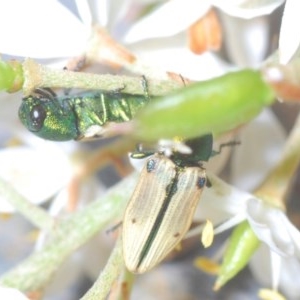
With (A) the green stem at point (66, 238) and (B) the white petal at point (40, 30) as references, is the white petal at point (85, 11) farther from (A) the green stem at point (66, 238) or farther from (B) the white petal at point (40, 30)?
(A) the green stem at point (66, 238)

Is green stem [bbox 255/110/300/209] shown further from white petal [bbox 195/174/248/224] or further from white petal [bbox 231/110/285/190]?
white petal [bbox 231/110/285/190]

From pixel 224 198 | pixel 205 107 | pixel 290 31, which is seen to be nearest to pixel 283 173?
pixel 224 198

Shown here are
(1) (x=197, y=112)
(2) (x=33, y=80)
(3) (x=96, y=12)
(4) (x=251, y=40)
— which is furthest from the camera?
(4) (x=251, y=40)

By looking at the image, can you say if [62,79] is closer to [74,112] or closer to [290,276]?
[74,112]

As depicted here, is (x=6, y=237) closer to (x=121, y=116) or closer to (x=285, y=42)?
(x=121, y=116)

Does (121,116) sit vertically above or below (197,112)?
below

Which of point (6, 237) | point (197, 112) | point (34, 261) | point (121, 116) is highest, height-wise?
point (197, 112)

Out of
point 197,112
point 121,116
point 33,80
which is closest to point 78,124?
point 121,116
